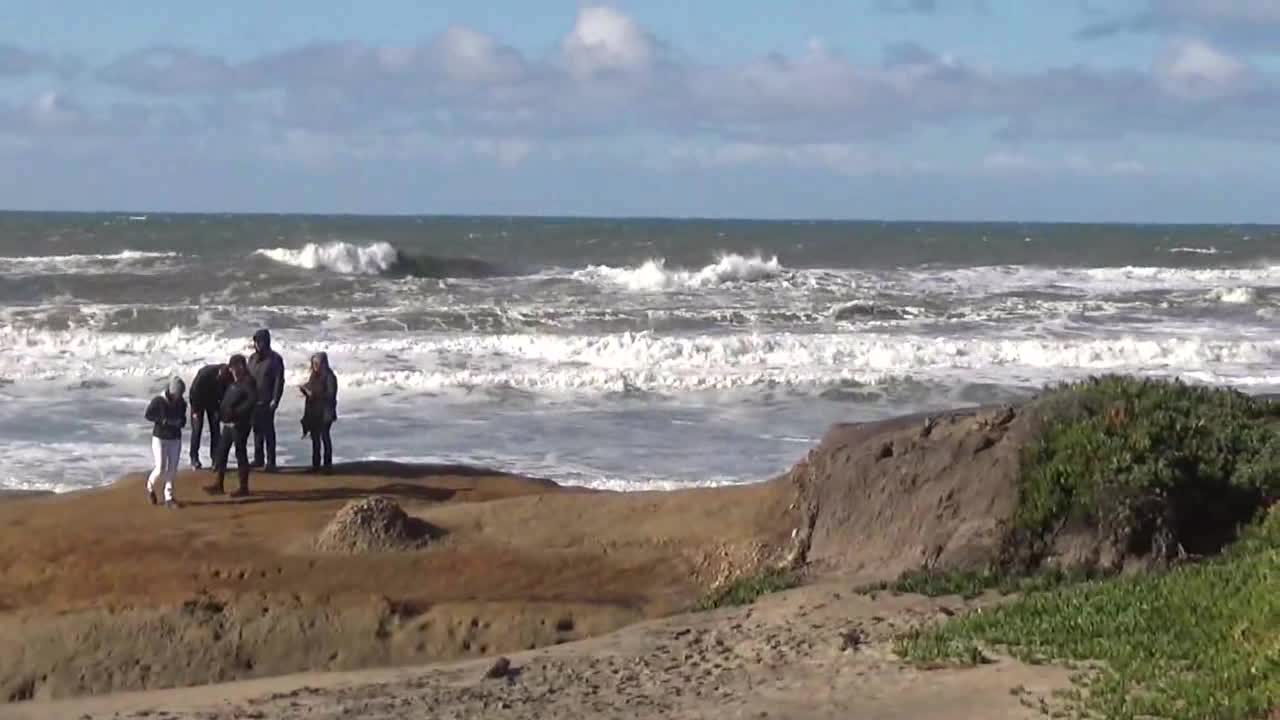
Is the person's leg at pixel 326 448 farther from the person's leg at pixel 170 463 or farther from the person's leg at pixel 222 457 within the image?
the person's leg at pixel 170 463

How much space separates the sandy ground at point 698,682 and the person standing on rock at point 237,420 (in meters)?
4.69

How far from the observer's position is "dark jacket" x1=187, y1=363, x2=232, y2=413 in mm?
15414

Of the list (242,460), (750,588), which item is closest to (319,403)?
(242,460)

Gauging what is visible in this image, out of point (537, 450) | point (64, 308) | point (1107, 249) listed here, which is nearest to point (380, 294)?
point (64, 308)

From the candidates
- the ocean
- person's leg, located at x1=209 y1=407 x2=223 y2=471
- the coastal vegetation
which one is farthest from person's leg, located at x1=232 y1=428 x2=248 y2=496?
the coastal vegetation

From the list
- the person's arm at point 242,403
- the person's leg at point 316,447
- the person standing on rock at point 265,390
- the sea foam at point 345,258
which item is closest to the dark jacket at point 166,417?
the person's arm at point 242,403

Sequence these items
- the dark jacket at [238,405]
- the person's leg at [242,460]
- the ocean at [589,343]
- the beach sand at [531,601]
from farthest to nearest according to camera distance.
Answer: the ocean at [589,343]
the dark jacket at [238,405]
the person's leg at [242,460]
the beach sand at [531,601]

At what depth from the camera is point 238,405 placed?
14508 mm

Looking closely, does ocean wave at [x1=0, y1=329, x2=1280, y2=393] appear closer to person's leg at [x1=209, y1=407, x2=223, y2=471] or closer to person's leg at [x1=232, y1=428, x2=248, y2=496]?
person's leg at [x1=209, y1=407, x2=223, y2=471]

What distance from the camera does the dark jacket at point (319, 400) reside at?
15.3 meters

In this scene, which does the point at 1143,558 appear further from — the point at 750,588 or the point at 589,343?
the point at 589,343

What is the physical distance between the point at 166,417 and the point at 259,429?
131cm

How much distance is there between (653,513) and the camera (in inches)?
496

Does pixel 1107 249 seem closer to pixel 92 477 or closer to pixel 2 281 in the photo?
pixel 2 281
